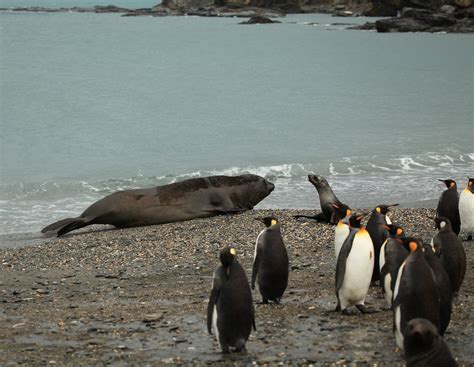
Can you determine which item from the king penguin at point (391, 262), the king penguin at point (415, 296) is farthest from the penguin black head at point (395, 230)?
the king penguin at point (415, 296)

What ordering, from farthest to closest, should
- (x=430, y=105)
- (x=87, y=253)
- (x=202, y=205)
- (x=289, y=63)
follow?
(x=289, y=63) < (x=430, y=105) < (x=202, y=205) < (x=87, y=253)

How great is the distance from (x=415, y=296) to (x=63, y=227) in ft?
23.4

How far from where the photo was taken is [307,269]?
348 inches

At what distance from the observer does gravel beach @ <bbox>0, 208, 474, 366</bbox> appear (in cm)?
612

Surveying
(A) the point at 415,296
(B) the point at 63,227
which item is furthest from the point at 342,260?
(B) the point at 63,227

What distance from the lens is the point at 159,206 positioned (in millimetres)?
12633

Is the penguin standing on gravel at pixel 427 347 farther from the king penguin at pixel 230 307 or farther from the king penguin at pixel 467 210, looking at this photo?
the king penguin at pixel 467 210

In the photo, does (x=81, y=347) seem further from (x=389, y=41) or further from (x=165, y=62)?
(x=389, y=41)

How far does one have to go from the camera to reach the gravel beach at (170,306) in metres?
6.12

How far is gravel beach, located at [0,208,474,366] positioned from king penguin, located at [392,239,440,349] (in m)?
0.25

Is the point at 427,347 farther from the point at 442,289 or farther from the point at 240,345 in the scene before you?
the point at 240,345

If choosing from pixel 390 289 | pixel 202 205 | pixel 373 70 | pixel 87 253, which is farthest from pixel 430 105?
pixel 390 289

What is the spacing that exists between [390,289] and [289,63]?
4109 cm

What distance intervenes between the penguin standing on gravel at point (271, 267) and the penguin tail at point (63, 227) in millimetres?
5019
